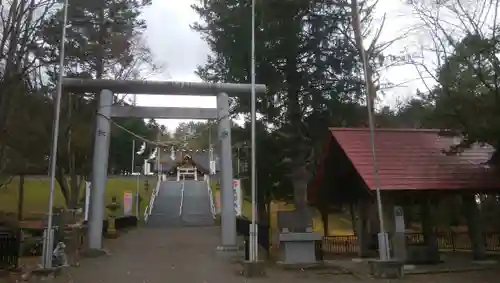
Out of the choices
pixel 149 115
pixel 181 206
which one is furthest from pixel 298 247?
pixel 181 206

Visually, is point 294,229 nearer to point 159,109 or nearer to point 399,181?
point 399,181

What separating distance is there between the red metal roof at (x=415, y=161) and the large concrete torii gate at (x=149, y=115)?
3.83 metres

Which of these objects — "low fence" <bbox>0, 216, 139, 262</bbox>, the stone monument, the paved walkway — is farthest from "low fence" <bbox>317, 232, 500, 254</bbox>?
"low fence" <bbox>0, 216, 139, 262</bbox>

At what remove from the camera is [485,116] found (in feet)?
43.7

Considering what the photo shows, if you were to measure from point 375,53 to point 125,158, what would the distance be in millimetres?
47032

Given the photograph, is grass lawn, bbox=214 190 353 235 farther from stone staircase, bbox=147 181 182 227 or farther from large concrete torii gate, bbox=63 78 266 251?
large concrete torii gate, bbox=63 78 266 251

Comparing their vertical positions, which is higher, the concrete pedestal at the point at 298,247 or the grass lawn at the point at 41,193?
the grass lawn at the point at 41,193

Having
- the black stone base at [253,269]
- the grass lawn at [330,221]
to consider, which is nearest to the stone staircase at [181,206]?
the grass lawn at [330,221]

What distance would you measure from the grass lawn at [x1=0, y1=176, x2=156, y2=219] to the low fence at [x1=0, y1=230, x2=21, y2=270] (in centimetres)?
1811

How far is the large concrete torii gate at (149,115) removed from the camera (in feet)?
54.2

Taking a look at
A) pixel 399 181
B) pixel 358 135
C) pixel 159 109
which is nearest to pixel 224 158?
pixel 159 109

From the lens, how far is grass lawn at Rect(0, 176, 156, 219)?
3641cm

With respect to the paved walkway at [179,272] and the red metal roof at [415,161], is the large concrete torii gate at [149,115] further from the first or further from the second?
the red metal roof at [415,161]

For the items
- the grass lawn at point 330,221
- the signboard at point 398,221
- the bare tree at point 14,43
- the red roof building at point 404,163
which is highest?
the bare tree at point 14,43
